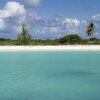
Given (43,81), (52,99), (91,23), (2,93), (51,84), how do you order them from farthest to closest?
(91,23) → (43,81) → (51,84) → (2,93) → (52,99)

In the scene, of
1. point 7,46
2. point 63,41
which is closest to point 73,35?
point 63,41

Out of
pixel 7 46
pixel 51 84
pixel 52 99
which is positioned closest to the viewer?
pixel 52 99

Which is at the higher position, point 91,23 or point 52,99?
point 91,23

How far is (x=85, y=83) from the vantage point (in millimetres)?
15477

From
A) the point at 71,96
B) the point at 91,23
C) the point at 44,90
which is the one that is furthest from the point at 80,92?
the point at 91,23

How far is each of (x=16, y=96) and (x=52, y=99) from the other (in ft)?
5.55

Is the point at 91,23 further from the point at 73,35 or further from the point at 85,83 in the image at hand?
the point at 85,83

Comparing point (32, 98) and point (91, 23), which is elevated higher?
point (91, 23)

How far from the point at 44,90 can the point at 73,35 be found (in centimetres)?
5568

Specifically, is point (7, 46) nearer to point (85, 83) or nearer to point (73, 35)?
point (73, 35)

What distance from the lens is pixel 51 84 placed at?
49.9 ft

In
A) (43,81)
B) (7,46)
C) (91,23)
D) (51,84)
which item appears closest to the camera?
(51,84)

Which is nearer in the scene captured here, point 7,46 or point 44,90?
point 44,90

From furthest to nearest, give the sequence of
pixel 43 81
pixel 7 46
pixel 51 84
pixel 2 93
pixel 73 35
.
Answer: pixel 73 35 → pixel 7 46 → pixel 43 81 → pixel 51 84 → pixel 2 93
